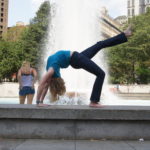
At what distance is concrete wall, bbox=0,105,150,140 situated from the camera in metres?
5.79

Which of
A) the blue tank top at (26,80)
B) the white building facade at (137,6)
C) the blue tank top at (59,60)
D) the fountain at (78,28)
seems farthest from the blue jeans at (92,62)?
the white building facade at (137,6)

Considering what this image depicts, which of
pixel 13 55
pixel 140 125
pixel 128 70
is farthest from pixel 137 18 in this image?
pixel 140 125

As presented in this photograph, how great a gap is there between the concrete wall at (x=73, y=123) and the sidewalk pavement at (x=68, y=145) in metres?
0.20

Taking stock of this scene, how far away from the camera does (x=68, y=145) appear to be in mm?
5242

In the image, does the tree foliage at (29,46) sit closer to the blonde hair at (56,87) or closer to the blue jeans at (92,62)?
the blonde hair at (56,87)

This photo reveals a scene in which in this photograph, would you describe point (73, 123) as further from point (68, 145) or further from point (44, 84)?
point (44, 84)

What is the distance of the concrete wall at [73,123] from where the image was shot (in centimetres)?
579

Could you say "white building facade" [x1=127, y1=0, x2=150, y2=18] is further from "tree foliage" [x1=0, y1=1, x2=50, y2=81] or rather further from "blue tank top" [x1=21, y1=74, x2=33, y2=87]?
"blue tank top" [x1=21, y1=74, x2=33, y2=87]

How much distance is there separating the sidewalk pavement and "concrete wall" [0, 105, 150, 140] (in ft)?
0.66

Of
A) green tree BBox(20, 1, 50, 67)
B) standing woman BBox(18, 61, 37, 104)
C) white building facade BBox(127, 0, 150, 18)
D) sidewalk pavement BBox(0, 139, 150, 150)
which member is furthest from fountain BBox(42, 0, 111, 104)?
white building facade BBox(127, 0, 150, 18)

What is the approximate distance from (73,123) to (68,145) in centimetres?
69

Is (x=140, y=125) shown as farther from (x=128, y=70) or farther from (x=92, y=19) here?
(x=128, y=70)

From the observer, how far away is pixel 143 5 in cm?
12962

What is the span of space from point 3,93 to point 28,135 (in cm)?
3495
